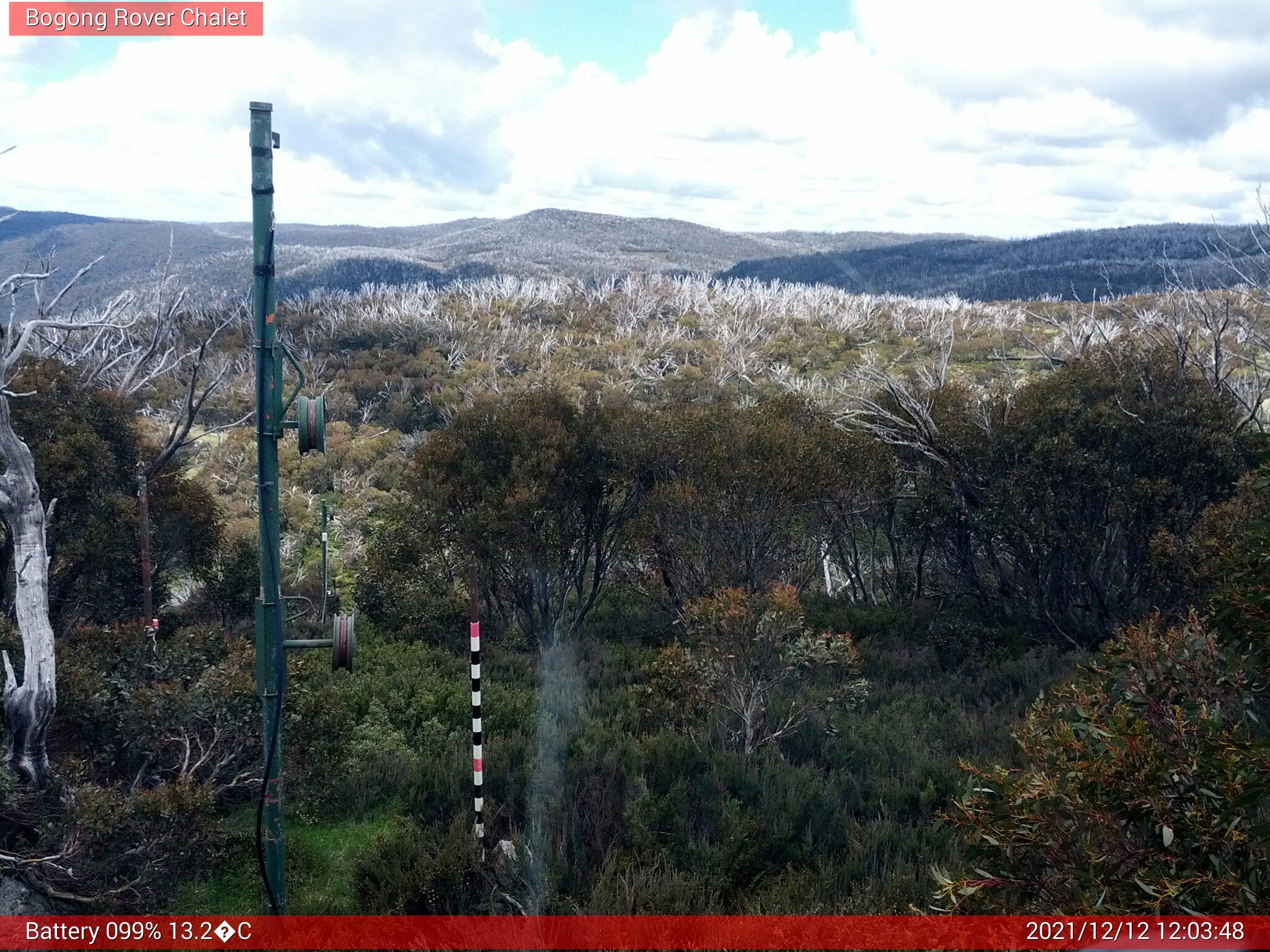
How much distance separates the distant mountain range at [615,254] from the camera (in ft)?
221

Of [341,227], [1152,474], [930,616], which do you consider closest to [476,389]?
[930,616]

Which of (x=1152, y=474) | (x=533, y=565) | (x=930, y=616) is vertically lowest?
(x=930, y=616)

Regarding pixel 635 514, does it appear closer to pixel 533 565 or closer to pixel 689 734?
pixel 533 565

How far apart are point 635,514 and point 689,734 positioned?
5.06 meters

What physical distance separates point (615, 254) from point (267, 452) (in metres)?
117

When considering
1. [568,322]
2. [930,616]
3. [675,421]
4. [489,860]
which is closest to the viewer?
[489,860]

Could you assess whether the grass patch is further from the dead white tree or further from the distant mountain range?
the distant mountain range

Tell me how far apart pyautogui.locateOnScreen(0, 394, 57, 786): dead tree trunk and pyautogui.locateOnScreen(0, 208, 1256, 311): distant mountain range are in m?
40.7

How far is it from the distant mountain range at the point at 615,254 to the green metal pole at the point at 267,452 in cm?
4266

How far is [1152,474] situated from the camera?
1214cm

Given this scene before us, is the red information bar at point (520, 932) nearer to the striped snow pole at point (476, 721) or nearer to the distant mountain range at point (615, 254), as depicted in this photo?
the striped snow pole at point (476, 721)

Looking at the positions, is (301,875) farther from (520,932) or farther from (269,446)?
(269,446)
